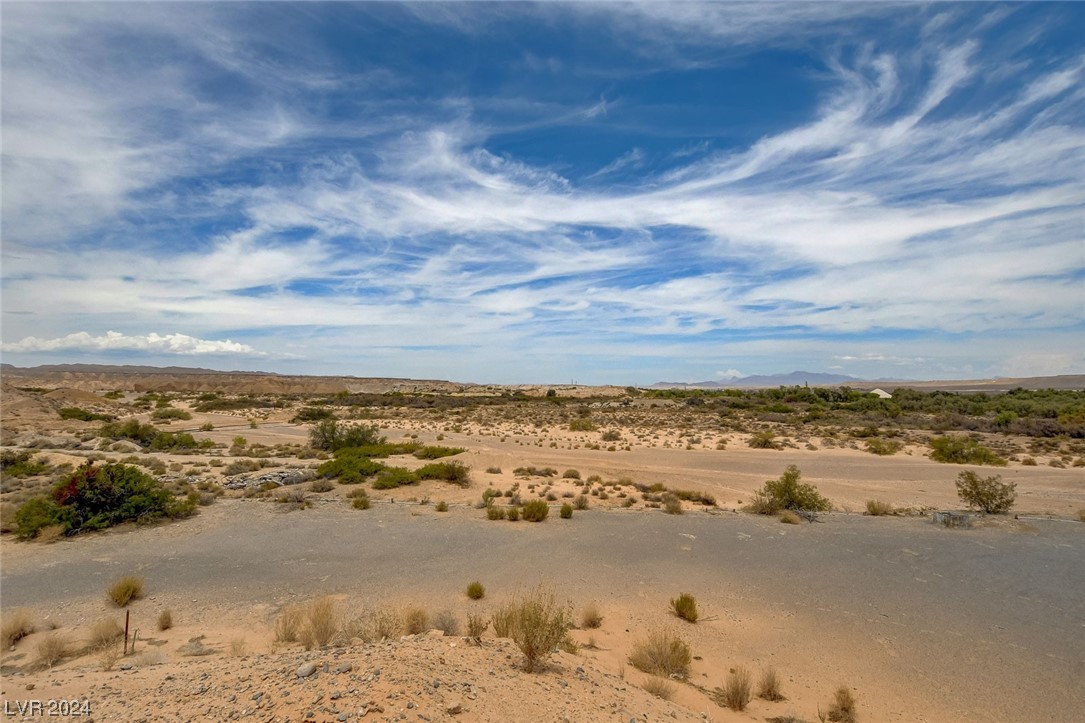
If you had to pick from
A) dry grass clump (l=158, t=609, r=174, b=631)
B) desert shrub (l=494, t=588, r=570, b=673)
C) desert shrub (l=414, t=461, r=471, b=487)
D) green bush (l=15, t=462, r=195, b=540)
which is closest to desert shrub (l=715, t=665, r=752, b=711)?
desert shrub (l=494, t=588, r=570, b=673)

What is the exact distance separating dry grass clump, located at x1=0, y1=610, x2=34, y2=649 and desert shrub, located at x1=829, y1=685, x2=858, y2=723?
36.8 feet

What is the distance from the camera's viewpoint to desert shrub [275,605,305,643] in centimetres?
796

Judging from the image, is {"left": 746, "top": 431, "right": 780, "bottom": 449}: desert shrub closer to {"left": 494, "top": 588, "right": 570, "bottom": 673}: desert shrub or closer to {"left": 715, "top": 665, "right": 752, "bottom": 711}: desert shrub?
{"left": 715, "top": 665, "right": 752, "bottom": 711}: desert shrub

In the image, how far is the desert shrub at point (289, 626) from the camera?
26.1 feet

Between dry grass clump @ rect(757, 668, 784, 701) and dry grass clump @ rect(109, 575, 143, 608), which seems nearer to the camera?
dry grass clump @ rect(757, 668, 784, 701)

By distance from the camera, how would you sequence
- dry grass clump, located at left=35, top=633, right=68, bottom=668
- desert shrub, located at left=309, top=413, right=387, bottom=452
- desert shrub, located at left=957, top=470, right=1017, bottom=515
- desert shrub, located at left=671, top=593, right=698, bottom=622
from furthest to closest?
desert shrub, located at left=309, top=413, right=387, bottom=452
desert shrub, located at left=957, top=470, right=1017, bottom=515
desert shrub, located at left=671, top=593, right=698, bottom=622
dry grass clump, located at left=35, top=633, right=68, bottom=668

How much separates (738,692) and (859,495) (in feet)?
57.0

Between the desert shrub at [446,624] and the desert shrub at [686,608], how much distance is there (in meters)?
3.80

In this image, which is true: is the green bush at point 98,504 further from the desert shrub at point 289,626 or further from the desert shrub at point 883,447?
the desert shrub at point 883,447

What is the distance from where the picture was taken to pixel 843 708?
6766 mm

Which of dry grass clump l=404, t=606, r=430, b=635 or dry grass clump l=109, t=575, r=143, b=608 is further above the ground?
dry grass clump l=404, t=606, r=430, b=635

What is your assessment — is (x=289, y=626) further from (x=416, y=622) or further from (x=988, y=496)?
(x=988, y=496)

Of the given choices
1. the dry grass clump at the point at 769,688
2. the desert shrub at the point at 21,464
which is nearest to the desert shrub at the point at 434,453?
the desert shrub at the point at 21,464

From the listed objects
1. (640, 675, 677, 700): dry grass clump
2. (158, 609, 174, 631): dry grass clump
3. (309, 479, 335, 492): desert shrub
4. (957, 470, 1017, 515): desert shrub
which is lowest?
(309, 479, 335, 492): desert shrub
